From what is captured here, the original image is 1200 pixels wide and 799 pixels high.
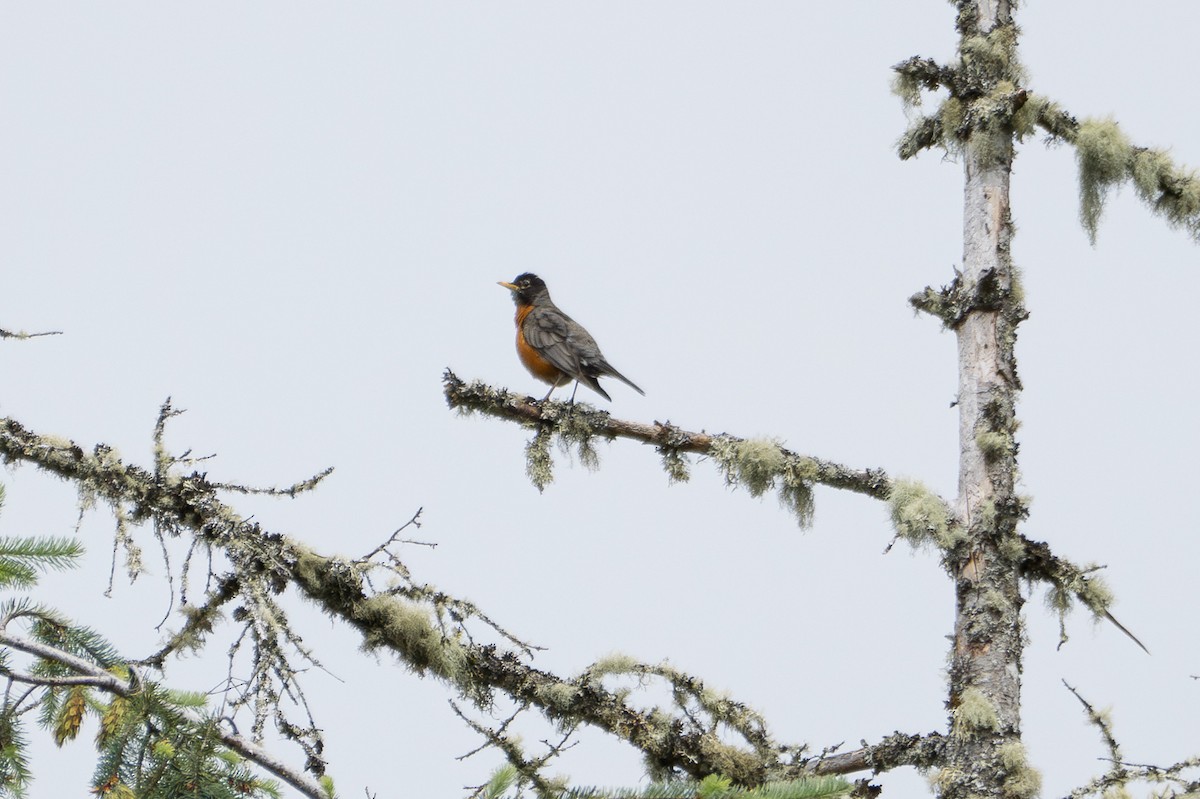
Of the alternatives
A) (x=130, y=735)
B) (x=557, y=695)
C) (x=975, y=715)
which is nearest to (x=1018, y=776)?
(x=975, y=715)

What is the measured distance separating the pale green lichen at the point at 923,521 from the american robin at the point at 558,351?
209cm

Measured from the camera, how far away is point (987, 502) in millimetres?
4719

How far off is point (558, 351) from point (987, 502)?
285cm

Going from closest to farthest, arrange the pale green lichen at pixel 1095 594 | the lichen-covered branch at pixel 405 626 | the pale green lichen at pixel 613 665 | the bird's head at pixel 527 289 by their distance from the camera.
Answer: the lichen-covered branch at pixel 405 626
the pale green lichen at pixel 613 665
the pale green lichen at pixel 1095 594
the bird's head at pixel 527 289

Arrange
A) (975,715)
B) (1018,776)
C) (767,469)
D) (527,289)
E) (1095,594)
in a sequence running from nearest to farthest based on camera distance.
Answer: (1018,776), (975,715), (1095,594), (767,469), (527,289)

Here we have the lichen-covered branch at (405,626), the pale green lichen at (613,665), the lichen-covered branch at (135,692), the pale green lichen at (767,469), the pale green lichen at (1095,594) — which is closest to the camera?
the lichen-covered branch at (135,692)

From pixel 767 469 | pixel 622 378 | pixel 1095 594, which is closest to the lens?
pixel 1095 594

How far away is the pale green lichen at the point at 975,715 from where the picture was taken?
167 inches

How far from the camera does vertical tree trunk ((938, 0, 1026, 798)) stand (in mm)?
4250

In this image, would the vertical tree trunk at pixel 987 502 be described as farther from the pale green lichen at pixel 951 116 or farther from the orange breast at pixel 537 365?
the orange breast at pixel 537 365

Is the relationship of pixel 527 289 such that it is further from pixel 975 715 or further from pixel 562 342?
pixel 975 715

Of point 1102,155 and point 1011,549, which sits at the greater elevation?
point 1102,155

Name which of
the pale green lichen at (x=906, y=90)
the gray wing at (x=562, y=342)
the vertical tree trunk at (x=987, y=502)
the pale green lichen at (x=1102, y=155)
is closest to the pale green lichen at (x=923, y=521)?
the vertical tree trunk at (x=987, y=502)

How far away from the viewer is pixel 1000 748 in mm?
4219
